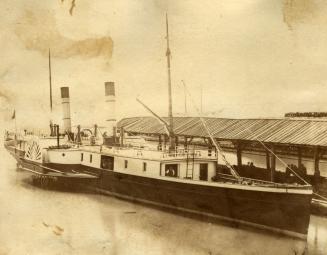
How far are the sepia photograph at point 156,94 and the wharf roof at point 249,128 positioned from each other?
0.12 metres

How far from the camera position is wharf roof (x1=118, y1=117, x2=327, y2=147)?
3.92 meters

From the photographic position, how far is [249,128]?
414 cm

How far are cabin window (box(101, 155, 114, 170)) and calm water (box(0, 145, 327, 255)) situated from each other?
82 cm

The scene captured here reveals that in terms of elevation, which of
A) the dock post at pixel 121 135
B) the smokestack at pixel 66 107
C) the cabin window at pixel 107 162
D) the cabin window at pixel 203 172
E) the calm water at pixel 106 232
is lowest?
the calm water at pixel 106 232

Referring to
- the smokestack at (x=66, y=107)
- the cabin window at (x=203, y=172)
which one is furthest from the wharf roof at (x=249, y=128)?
the smokestack at (x=66, y=107)

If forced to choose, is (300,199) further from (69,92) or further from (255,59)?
(69,92)

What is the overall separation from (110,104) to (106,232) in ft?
3.77

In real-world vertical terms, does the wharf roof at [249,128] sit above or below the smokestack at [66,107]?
below

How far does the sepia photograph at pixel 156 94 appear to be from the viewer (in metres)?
3.34

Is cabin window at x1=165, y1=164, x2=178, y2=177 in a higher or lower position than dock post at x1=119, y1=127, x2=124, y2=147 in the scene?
lower

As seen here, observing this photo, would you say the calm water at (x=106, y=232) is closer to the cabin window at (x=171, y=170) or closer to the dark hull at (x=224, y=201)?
the dark hull at (x=224, y=201)

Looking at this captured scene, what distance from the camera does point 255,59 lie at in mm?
3398

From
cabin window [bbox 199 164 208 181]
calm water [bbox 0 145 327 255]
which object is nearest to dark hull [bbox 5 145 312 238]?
calm water [bbox 0 145 327 255]

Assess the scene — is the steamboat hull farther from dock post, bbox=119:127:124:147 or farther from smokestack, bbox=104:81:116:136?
smokestack, bbox=104:81:116:136
